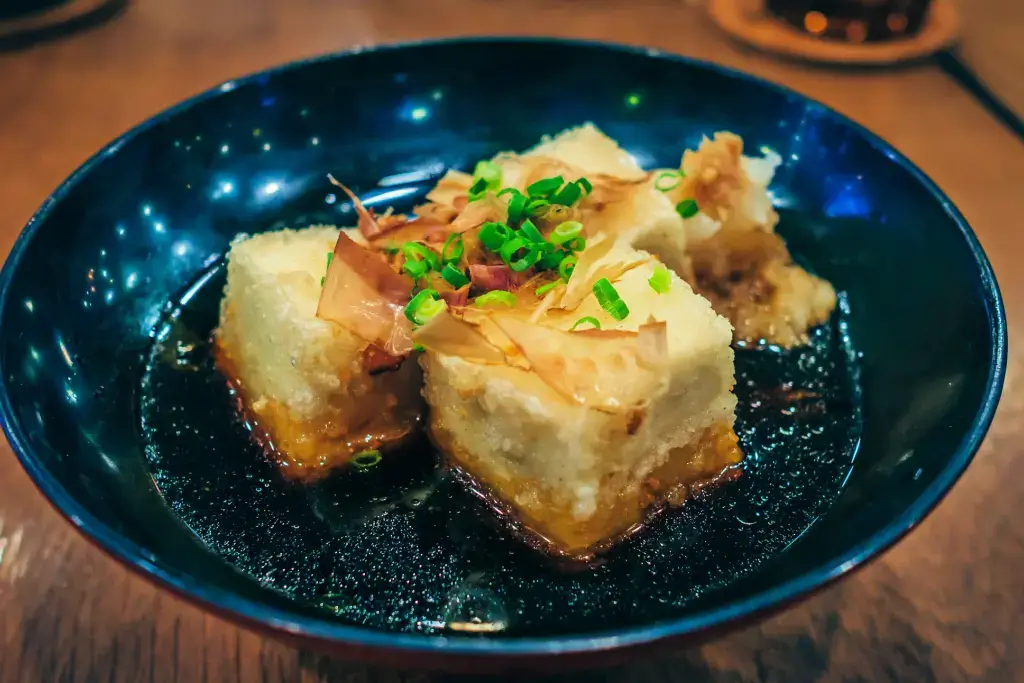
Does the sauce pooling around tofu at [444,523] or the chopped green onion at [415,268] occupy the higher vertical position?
the chopped green onion at [415,268]

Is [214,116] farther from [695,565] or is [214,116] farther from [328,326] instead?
[695,565]

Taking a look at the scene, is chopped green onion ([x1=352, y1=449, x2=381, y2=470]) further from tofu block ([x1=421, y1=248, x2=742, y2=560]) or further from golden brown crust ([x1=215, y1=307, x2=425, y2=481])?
tofu block ([x1=421, y1=248, x2=742, y2=560])

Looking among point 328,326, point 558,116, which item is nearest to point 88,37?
point 558,116

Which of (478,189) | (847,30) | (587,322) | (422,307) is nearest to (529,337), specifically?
(587,322)

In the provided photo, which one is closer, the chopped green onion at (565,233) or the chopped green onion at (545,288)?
the chopped green onion at (545,288)

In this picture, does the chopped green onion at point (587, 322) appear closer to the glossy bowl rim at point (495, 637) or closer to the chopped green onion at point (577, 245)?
the chopped green onion at point (577, 245)

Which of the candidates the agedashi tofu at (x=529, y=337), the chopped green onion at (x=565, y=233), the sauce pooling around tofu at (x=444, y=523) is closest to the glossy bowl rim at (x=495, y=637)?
the sauce pooling around tofu at (x=444, y=523)
